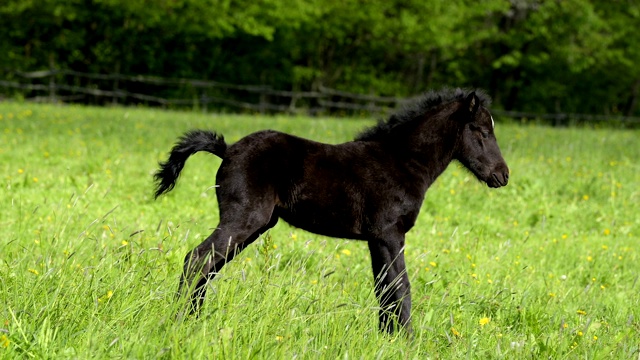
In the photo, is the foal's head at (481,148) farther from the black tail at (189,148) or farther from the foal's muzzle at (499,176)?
the black tail at (189,148)

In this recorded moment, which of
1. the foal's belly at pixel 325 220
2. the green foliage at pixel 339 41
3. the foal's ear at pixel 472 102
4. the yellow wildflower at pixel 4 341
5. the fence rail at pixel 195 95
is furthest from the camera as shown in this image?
the fence rail at pixel 195 95

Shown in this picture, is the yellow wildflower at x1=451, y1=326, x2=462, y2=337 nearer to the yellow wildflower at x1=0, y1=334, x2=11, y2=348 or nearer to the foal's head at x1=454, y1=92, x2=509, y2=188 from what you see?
the foal's head at x1=454, y1=92, x2=509, y2=188

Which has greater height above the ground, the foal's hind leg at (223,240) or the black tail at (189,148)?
the black tail at (189,148)

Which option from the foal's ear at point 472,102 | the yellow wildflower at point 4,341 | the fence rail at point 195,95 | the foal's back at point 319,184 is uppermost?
the foal's ear at point 472,102

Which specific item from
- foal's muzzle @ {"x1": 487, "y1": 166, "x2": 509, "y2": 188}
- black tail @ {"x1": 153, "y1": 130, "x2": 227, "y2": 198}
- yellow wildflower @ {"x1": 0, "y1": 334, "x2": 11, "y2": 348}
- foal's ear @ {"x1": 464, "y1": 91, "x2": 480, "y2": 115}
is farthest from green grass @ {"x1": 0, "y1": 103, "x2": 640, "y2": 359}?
foal's ear @ {"x1": 464, "y1": 91, "x2": 480, "y2": 115}

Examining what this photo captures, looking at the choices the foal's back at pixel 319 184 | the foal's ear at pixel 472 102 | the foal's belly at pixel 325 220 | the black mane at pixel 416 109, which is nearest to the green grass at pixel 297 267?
the foal's belly at pixel 325 220

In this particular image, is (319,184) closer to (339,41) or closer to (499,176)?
(499,176)

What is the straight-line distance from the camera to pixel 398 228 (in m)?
4.80

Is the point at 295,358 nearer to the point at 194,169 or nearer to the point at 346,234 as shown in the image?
the point at 346,234

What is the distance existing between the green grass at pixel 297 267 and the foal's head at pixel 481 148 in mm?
677

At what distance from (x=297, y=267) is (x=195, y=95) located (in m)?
27.2

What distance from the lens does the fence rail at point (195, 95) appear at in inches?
1147

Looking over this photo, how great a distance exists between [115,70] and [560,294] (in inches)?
1148

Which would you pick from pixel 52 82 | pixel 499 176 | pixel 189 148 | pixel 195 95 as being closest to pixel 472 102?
pixel 499 176
